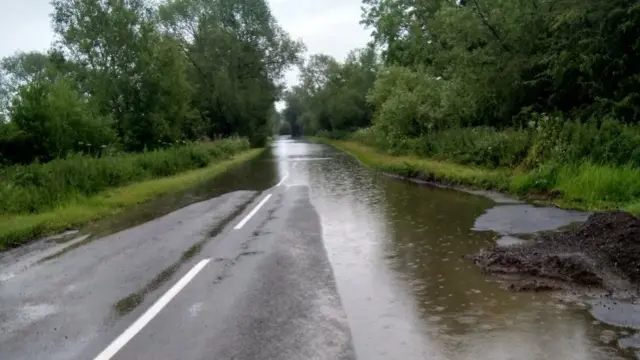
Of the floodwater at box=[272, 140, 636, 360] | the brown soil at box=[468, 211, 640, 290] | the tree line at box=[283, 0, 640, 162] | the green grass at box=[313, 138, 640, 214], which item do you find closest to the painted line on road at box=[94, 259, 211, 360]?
the floodwater at box=[272, 140, 636, 360]

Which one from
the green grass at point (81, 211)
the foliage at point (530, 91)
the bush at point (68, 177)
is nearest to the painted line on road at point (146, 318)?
the green grass at point (81, 211)

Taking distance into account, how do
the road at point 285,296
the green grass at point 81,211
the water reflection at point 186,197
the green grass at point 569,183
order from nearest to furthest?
the road at point 285,296
the green grass at point 81,211
the green grass at point 569,183
the water reflection at point 186,197

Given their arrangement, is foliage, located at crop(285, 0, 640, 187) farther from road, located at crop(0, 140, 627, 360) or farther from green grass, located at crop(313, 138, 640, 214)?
road, located at crop(0, 140, 627, 360)

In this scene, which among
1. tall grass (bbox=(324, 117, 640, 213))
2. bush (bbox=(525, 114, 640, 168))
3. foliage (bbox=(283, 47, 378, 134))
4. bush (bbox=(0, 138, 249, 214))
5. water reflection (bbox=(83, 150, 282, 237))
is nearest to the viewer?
tall grass (bbox=(324, 117, 640, 213))

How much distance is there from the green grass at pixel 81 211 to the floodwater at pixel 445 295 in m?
6.31

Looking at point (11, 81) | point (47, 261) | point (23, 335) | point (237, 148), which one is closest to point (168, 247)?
point (47, 261)

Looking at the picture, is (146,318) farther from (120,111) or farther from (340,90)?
(340,90)

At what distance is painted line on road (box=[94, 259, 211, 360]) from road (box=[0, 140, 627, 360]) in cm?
2

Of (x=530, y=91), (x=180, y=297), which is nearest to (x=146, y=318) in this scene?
(x=180, y=297)

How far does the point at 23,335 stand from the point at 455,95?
82.8 feet

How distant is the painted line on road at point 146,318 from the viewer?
5.62m

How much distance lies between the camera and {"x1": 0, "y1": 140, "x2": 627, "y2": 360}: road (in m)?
5.61

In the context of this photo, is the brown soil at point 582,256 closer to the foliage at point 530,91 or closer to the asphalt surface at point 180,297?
the asphalt surface at point 180,297

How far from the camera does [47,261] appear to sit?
32.9ft
